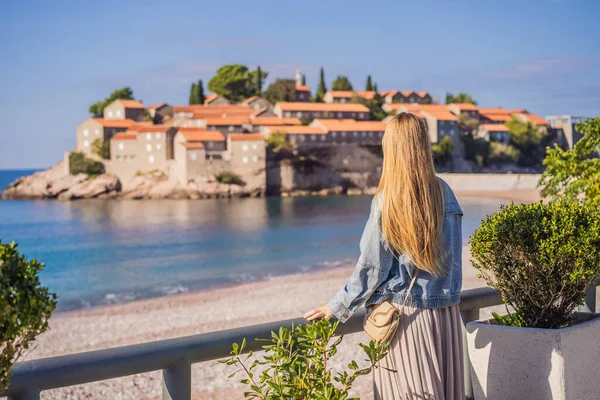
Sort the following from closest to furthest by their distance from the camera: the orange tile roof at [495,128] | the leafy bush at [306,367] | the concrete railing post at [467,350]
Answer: the leafy bush at [306,367], the concrete railing post at [467,350], the orange tile roof at [495,128]

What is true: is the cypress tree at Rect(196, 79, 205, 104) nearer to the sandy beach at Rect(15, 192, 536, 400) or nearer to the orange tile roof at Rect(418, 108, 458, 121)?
the orange tile roof at Rect(418, 108, 458, 121)

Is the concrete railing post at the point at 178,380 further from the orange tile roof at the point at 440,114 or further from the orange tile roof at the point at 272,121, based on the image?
the orange tile roof at the point at 440,114

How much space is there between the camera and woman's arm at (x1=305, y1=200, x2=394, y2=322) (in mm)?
2143

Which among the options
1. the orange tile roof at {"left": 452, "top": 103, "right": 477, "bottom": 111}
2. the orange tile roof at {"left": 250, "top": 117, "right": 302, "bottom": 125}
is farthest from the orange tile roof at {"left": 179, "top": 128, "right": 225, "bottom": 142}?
the orange tile roof at {"left": 452, "top": 103, "right": 477, "bottom": 111}

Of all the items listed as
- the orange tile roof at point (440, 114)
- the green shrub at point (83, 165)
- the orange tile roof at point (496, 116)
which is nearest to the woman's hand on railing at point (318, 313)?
the green shrub at point (83, 165)

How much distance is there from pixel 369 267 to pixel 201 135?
60810 mm

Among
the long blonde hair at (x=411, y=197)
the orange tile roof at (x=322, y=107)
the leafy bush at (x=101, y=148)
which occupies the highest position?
the orange tile roof at (x=322, y=107)

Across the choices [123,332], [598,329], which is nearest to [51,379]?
[598,329]

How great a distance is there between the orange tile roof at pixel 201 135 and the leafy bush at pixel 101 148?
839cm

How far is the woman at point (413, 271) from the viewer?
2135mm

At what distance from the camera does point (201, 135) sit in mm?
61969

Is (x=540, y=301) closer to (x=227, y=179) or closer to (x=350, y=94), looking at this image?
(x=227, y=179)

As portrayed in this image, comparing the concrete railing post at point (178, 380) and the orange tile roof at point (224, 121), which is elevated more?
the orange tile roof at point (224, 121)

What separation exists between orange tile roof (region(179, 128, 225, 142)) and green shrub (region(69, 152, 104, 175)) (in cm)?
984
